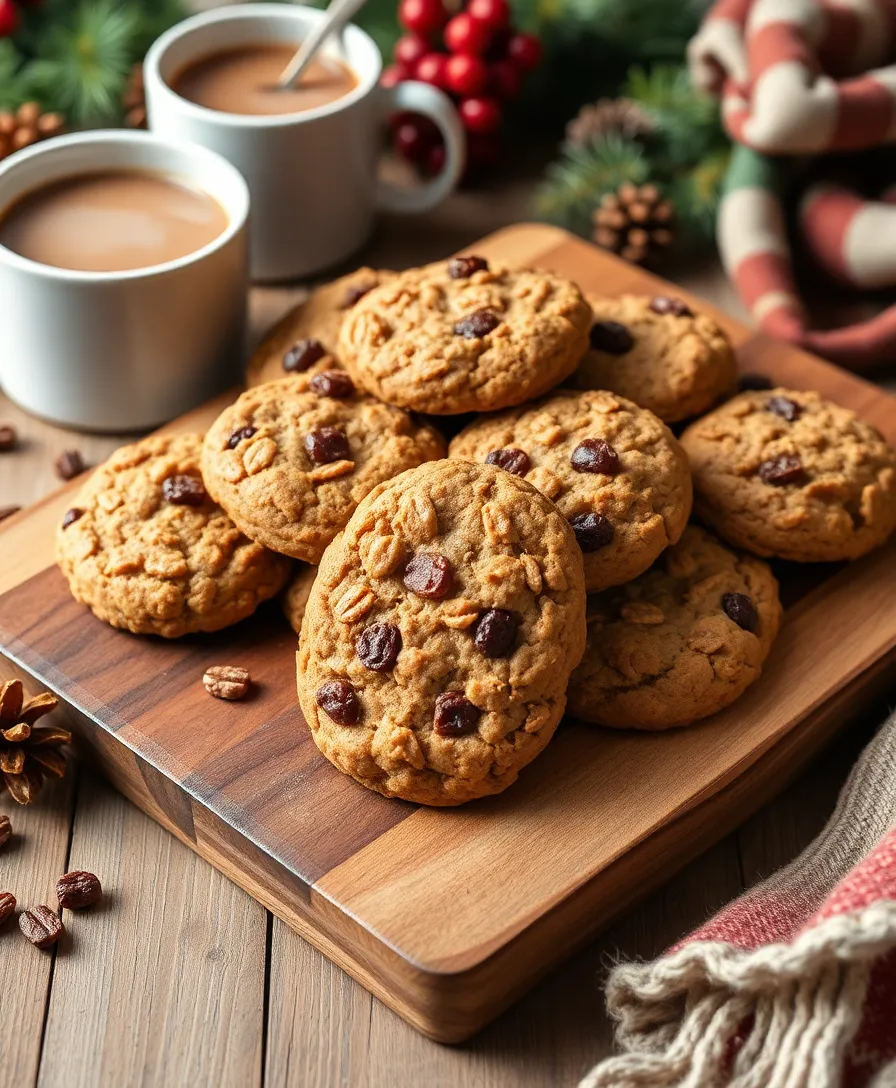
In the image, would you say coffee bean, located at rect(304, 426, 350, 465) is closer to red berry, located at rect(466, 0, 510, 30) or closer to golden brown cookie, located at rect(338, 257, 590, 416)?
golden brown cookie, located at rect(338, 257, 590, 416)

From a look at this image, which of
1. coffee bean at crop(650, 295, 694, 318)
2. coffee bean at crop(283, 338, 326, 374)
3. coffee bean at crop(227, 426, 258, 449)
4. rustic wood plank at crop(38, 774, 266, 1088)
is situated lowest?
rustic wood plank at crop(38, 774, 266, 1088)

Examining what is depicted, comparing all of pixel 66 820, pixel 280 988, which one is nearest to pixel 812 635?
pixel 280 988

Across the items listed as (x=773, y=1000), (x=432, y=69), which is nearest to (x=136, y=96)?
(x=432, y=69)

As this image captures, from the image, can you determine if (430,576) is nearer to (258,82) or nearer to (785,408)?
(785,408)

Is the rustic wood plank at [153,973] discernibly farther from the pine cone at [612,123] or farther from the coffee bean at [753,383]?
the pine cone at [612,123]

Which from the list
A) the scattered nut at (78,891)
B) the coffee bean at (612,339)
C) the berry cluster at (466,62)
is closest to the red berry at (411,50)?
the berry cluster at (466,62)

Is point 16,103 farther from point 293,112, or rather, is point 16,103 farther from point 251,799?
point 251,799

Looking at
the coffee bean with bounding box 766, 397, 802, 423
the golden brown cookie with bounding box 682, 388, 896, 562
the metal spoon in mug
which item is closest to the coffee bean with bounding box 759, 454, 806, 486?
the golden brown cookie with bounding box 682, 388, 896, 562
